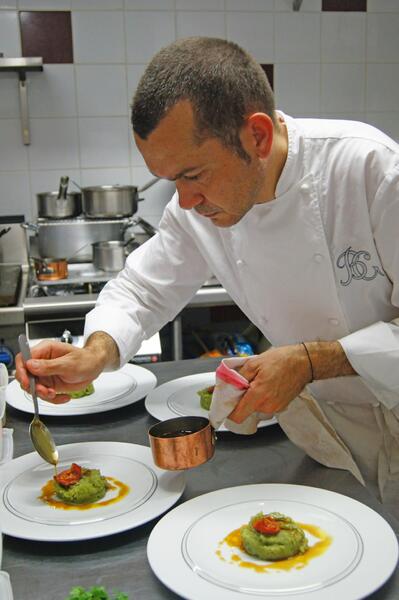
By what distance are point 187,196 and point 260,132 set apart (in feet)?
0.58

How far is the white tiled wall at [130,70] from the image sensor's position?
3.16m

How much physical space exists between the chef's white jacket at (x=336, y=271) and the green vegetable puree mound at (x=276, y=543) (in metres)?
0.26

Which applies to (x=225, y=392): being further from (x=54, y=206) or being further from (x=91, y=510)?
(x=54, y=206)

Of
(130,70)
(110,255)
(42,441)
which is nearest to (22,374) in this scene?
(42,441)

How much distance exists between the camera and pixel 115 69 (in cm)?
320

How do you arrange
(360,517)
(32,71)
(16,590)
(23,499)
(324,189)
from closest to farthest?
1. (16,590)
2. (360,517)
3. (23,499)
4. (324,189)
5. (32,71)

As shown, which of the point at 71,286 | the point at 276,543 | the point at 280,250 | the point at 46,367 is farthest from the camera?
the point at 71,286

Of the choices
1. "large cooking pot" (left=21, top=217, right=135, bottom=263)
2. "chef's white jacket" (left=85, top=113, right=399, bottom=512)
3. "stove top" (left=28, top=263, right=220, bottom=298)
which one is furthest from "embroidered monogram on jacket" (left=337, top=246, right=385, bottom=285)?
"large cooking pot" (left=21, top=217, right=135, bottom=263)

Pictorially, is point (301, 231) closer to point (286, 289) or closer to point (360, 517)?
point (286, 289)

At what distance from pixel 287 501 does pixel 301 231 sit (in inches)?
21.8

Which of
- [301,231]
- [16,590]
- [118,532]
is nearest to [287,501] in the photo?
[118,532]

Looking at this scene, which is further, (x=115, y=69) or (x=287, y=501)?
(x=115, y=69)

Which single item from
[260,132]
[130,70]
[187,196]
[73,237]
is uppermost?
[130,70]

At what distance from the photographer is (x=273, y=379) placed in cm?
118
